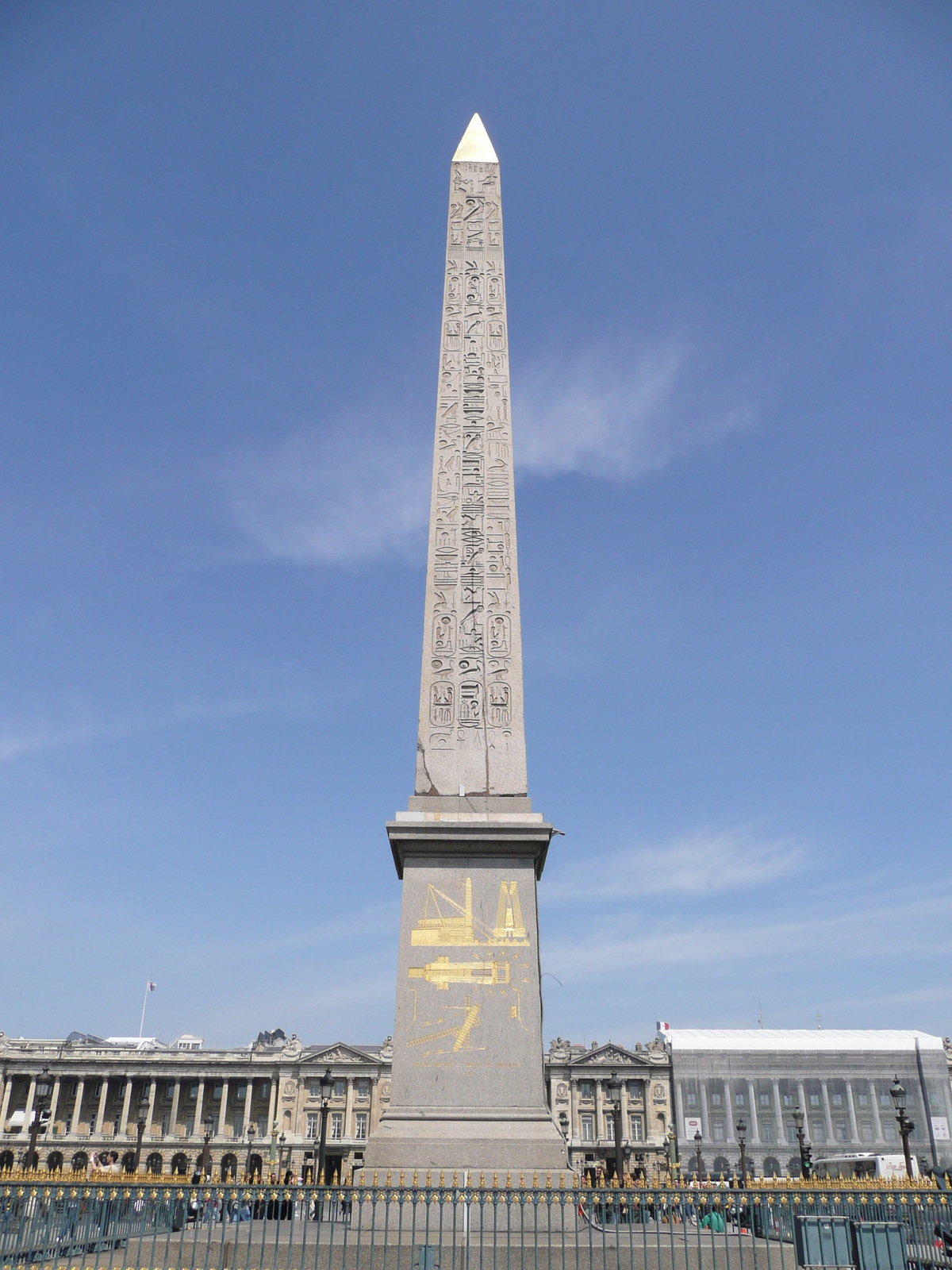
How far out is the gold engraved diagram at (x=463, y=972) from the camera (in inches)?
399

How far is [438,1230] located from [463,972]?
2.36m

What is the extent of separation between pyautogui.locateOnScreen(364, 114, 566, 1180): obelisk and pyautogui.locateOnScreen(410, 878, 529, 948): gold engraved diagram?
13 mm

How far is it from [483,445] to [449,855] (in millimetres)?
5576

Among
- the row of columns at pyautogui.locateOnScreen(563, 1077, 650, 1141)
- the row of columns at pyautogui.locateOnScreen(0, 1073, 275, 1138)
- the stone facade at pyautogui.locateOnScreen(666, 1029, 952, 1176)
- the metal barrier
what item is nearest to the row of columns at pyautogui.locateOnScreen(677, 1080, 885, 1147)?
the stone facade at pyautogui.locateOnScreen(666, 1029, 952, 1176)

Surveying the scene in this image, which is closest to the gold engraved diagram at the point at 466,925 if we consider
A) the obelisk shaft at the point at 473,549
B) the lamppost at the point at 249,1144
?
the obelisk shaft at the point at 473,549

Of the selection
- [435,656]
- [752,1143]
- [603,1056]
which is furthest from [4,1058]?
[435,656]

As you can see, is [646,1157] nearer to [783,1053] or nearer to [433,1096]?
[783,1053]

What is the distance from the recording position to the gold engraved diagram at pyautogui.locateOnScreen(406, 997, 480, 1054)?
32.4 ft

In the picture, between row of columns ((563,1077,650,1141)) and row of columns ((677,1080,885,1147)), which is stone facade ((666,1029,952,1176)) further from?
row of columns ((563,1077,650,1141))

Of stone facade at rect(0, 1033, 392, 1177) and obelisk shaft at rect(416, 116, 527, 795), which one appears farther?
stone facade at rect(0, 1033, 392, 1177)

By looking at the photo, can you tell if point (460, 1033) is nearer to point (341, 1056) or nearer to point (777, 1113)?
point (777, 1113)

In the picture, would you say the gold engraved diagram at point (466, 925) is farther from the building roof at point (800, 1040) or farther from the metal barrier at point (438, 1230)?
the building roof at point (800, 1040)

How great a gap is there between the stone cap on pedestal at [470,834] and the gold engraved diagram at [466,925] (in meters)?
0.42

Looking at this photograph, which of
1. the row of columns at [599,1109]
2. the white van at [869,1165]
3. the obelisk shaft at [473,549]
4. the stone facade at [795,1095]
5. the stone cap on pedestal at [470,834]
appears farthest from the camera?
the row of columns at [599,1109]
